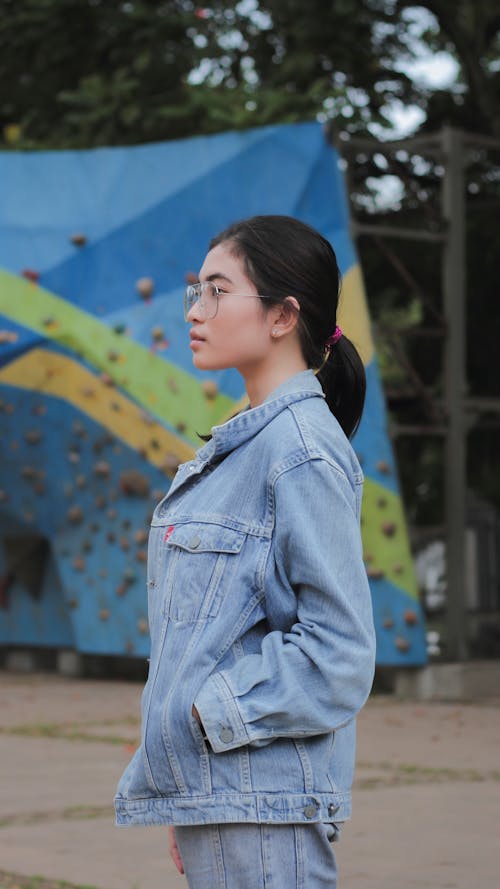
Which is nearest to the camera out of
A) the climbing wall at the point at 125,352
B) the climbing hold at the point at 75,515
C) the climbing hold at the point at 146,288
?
the climbing wall at the point at 125,352

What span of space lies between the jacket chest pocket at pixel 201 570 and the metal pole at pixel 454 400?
12.6m

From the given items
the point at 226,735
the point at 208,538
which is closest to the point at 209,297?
the point at 208,538

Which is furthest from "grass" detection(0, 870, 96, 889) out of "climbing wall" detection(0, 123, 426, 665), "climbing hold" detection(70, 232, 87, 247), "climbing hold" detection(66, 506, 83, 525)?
"climbing hold" detection(70, 232, 87, 247)

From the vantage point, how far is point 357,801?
7.68 meters

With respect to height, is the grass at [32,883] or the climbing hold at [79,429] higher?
the climbing hold at [79,429]

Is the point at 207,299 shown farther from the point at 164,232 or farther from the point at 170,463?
the point at 164,232

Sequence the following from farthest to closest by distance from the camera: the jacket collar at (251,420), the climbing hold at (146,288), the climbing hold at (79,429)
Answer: the climbing hold at (79,429) < the climbing hold at (146,288) < the jacket collar at (251,420)

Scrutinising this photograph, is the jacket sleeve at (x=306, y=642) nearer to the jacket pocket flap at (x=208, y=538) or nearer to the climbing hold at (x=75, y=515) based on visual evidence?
the jacket pocket flap at (x=208, y=538)

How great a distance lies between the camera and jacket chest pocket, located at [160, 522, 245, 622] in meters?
2.42

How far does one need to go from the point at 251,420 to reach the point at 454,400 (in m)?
12.8

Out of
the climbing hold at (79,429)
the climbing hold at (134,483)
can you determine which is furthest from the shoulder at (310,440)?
the climbing hold at (79,429)

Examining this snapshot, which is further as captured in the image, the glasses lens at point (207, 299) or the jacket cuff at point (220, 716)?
the glasses lens at point (207, 299)

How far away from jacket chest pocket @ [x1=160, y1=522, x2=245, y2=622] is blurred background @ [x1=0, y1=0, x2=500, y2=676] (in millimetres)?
10899

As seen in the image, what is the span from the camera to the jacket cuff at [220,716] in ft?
7.70
